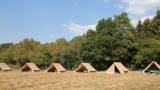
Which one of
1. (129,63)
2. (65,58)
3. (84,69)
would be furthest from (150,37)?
(84,69)

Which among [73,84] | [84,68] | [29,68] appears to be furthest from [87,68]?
[73,84]

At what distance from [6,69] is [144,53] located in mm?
19821

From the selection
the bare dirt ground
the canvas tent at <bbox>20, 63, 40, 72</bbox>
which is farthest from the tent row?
the bare dirt ground

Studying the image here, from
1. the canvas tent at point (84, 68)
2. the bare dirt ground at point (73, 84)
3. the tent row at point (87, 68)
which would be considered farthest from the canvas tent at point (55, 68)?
the bare dirt ground at point (73, 84)

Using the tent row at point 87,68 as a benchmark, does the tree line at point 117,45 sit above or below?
above

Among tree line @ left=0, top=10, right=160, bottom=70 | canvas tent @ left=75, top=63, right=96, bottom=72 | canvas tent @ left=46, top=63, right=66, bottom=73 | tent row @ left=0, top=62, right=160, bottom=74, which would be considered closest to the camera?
tent row @ left=0, top=62, right=160, bottom=74

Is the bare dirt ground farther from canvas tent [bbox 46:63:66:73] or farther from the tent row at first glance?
canvas tent [bbox 46:63:66:73]

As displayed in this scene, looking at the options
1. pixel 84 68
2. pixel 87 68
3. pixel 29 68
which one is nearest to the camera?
pixel 87 68

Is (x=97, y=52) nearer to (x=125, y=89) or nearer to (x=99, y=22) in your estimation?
(x=99, y=22)

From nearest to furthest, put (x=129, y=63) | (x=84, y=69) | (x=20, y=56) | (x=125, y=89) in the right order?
(x=125, y=89)
(x=84, y=69)
(x=129, y=63)
(x=20, y=56)

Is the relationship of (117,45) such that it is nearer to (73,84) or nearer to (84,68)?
(84,68)

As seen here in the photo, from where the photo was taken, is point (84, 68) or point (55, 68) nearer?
point (55, 68)

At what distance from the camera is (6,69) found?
45.4 meters

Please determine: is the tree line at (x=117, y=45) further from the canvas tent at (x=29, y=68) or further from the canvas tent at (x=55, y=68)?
the canvas tent at (x=29, y=68)
